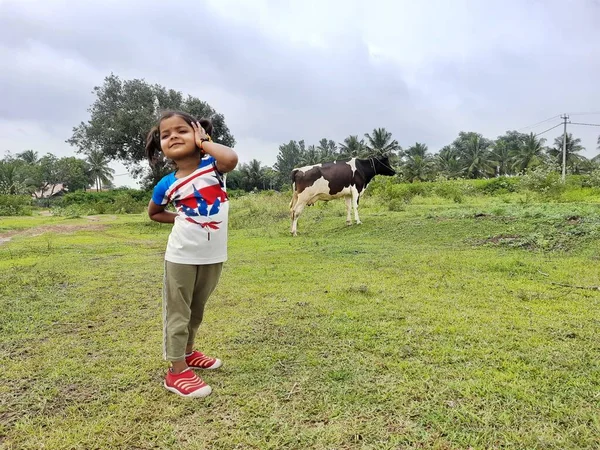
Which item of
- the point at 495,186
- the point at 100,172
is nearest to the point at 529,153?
the point at 495,186

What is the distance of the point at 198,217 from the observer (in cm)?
217

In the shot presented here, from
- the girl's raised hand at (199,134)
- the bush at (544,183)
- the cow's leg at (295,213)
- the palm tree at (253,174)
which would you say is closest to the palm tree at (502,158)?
the palm tree at (253,174)

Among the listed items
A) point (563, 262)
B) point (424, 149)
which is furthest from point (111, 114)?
point (424, 149)

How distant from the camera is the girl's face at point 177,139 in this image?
2.22m

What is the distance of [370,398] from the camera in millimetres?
2004

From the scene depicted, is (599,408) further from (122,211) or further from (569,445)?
(122,211)

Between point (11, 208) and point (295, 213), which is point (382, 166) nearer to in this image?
point (295, 213)

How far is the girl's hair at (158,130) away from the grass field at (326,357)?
4.22 ft

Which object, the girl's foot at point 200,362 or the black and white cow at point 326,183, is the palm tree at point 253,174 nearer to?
the black and white cow at point 326,183

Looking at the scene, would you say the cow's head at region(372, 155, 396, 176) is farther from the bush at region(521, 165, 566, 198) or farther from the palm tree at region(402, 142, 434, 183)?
the palm tree at region(402, 142, 434, 183)

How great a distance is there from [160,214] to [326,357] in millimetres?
1343

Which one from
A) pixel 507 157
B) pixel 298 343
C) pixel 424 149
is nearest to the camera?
pixel 298 343

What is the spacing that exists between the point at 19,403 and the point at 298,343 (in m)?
1.57

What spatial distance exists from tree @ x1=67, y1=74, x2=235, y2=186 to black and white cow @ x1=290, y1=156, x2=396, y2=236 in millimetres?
21562
